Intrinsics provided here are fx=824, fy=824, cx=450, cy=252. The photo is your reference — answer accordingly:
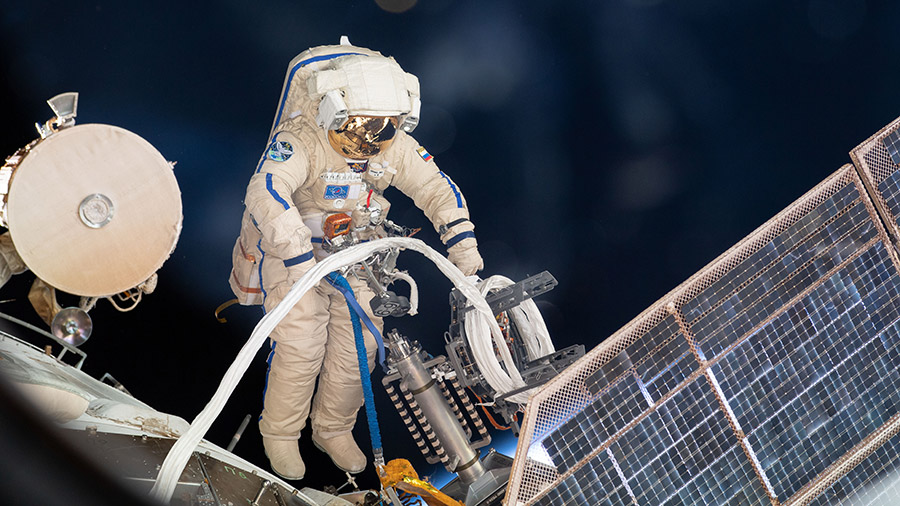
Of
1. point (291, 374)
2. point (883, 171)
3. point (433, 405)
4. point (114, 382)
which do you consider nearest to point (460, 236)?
point (433, 405)

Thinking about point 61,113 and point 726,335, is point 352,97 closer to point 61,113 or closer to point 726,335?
point 61,113

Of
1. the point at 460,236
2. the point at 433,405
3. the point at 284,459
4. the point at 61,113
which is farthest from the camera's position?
the point at 284,459

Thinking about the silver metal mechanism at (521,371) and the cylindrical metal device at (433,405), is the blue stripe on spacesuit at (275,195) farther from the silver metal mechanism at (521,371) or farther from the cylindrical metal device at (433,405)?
the silver metal mechanism at (521,371)

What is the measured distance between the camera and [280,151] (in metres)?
3.75

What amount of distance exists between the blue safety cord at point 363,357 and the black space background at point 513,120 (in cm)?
86

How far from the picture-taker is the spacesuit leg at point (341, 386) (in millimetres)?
4316

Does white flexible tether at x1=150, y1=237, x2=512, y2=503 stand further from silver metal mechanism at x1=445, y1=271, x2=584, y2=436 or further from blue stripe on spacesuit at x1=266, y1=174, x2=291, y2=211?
blue stripe on spacesuit at x1=266, y1=174, x2=291, y2=211

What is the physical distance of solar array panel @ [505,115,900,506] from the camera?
3.23 m

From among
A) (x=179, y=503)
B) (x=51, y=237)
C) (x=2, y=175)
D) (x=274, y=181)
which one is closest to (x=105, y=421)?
(x=179, y=503)

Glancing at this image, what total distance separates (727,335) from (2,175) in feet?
9.09

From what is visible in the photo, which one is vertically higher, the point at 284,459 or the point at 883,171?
the point at 883,171

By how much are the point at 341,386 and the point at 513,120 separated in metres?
1.88

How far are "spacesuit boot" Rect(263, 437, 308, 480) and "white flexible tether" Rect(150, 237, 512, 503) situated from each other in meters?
1.12

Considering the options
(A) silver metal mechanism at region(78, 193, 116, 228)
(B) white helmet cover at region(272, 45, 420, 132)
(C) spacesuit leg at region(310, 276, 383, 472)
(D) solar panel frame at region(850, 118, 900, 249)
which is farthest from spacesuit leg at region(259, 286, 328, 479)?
(D) solar panel frame at region(850, 118, 900, 249)
